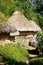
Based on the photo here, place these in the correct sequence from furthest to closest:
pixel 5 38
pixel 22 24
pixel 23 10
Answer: pixel 23 10, pixel 22 24, pixel 5 38

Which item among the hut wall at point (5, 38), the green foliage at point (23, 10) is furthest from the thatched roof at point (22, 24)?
the hut wall at point (5, 38)

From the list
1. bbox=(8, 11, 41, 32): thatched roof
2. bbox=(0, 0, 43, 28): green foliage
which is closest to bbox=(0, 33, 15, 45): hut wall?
bbox=(8, 11, 41, 32): thatched roof

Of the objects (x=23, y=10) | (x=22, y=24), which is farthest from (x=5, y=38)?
(x=23, y=10)

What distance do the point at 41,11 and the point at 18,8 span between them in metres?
7.21

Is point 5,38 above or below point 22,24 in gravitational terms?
above

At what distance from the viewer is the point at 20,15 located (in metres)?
35.3

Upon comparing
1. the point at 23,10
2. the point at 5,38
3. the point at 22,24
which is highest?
the point at 5,38

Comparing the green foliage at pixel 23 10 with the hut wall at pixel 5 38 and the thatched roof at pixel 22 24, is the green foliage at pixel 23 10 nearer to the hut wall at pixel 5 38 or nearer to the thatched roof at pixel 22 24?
the thatched roof at pixel 22 24

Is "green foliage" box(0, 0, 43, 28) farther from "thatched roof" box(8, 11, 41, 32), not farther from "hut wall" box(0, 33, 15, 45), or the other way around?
"hut wall" box(0, 33, 15, 45)

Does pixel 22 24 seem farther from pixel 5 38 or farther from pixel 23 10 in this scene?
pixel 5 38

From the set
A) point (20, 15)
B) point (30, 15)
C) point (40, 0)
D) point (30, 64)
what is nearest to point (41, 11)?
point (40, 0)

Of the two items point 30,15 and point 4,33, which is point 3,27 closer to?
point 4,33

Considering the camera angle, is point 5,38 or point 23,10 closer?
point 5,38

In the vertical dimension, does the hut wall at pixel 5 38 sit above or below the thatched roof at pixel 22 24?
above
